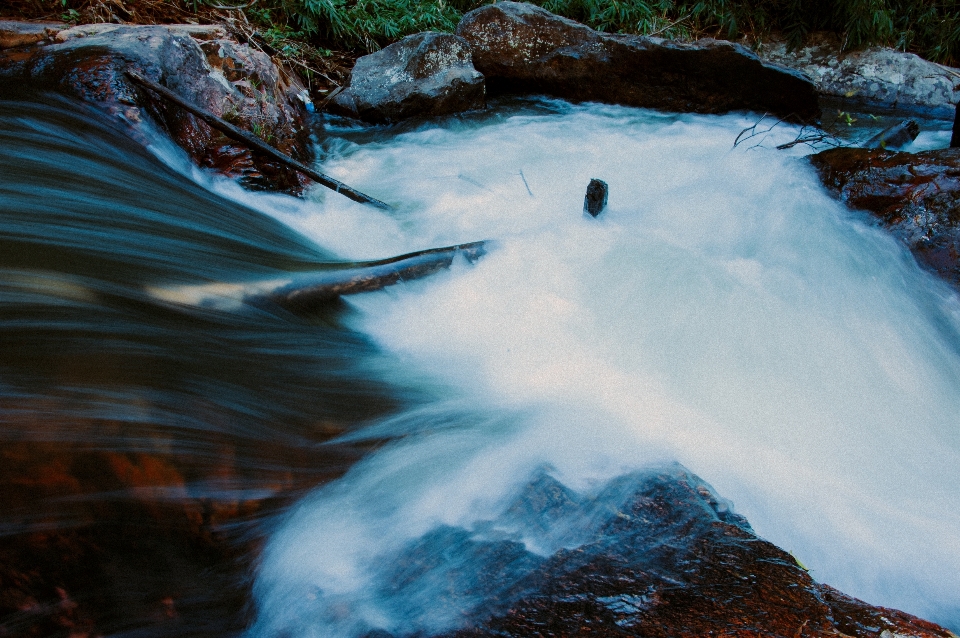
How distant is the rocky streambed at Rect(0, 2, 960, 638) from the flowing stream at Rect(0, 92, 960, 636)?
0.34ft

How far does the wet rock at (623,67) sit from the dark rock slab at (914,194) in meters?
→ 2.82

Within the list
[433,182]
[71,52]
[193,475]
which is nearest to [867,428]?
[193,475]

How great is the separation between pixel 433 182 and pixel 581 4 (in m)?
4.80

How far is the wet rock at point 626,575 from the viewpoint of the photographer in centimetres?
130

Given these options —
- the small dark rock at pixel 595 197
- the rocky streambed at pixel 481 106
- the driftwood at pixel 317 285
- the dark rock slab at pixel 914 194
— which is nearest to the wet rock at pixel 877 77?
the rocky streambed at pixel 481 106

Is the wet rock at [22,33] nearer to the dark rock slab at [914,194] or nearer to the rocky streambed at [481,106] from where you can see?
the rocky streambed at [481,106]

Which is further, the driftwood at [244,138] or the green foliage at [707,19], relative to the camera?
the green foliage at [707,19]

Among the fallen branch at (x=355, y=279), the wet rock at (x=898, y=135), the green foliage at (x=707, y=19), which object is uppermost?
the green foliage at (x=707, y=19)

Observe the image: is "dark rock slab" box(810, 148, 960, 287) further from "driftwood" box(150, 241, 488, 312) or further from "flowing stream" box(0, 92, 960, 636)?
"driftwood" box(150, 241, 488, 312)

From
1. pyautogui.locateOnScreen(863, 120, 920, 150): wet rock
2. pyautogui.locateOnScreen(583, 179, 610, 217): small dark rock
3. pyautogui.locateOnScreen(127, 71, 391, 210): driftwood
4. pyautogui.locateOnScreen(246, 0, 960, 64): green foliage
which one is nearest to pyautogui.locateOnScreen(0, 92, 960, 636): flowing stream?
pyautogui.locateOnScreen(583, 179, 610, 217): small dark rock

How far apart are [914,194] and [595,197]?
69.5 inches

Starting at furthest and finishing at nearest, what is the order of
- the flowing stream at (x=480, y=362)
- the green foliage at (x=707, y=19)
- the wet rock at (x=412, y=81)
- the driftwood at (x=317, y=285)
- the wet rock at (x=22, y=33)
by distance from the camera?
the green foliage at (x=707, y=19) < the wet rock at (x=412, y=81) < the wet rock at (x=22, y=33) < the driftwood at (x=317, y=285) < the flowing stream at (x=480, y=362)

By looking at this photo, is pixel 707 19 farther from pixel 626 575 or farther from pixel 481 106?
pixel 626 575

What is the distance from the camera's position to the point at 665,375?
8.96 ft
